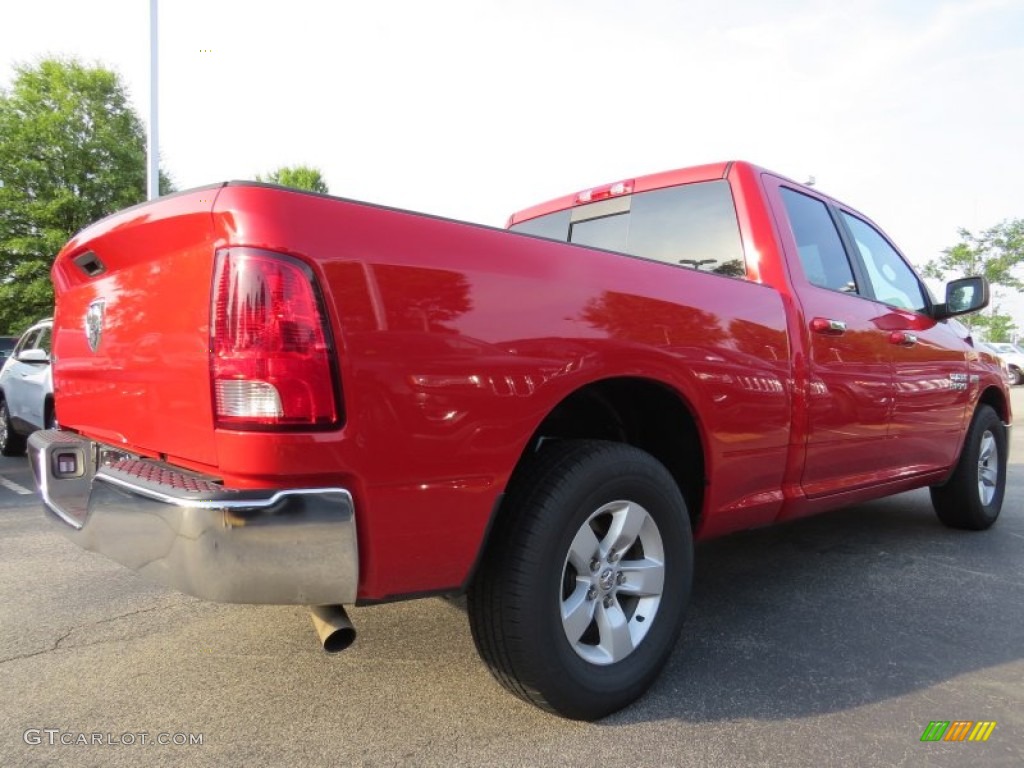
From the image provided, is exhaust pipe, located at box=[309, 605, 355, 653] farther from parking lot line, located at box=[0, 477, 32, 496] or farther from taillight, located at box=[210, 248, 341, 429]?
parking lot line, located at box=[0, 477, 32, 496]

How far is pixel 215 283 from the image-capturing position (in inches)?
67.0

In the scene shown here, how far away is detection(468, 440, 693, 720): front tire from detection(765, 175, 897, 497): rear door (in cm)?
105

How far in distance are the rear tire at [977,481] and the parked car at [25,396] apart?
7371mm

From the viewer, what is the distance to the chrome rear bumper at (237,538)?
1.59 m

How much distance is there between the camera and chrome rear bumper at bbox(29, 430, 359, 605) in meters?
1.59

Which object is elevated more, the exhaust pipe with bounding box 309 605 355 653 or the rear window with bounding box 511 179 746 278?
the rear window with bounding box 511 179 746 278

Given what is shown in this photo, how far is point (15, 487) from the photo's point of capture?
614 cm

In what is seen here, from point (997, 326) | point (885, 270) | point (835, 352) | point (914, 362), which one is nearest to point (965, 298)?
point (885, 270)

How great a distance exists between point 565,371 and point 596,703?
3.25 ft

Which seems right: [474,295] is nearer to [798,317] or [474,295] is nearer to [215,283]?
[215,283]

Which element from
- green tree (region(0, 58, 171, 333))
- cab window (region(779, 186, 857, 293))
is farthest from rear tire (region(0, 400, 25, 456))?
green tree (region(0, 58, 171, 333))

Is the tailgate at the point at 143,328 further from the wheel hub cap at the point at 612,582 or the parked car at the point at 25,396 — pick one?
the parked car at the point at 25,396

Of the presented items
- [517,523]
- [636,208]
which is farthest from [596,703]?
[636,208]

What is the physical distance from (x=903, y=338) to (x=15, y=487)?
6.88 metres
